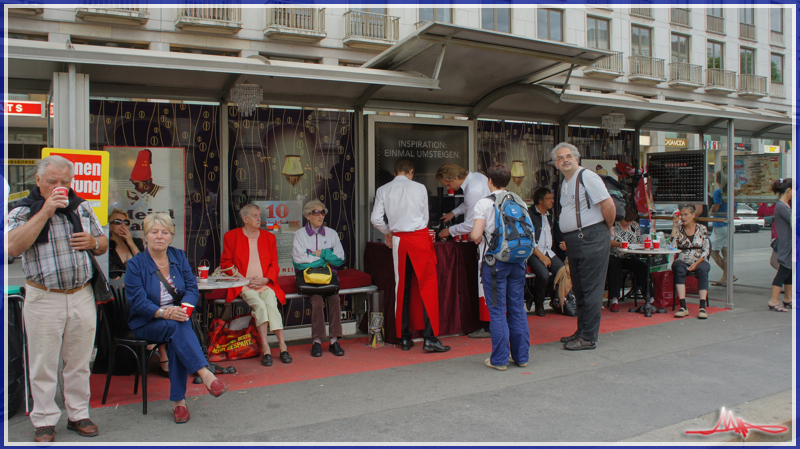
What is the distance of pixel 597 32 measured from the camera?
2773cm

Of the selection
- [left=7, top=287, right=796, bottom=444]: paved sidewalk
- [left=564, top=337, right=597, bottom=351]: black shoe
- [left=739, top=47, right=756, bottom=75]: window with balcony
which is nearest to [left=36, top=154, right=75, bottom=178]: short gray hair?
[left=7, top=287, right=796, bottom=444]: paved sidewalk

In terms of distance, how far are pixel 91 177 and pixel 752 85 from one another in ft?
123

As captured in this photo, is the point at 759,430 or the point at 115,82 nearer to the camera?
the point at 759,430

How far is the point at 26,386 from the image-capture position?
3.95 metres

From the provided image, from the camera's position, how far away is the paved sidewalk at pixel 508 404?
360cm

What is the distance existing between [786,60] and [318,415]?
135 ft

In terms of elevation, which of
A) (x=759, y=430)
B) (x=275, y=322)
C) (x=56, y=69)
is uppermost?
(x=56, y=69)

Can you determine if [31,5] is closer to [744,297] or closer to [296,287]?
[296,287]

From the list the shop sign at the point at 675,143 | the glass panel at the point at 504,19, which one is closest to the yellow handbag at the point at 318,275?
the glass panel at the point at 504,19

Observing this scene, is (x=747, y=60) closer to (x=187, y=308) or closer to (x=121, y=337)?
(x=187, y=308)

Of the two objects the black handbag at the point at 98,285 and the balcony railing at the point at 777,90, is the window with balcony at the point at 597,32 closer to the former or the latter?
the balcony railing at the point at 777,90

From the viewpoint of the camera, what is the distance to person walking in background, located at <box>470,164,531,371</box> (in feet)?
16.1

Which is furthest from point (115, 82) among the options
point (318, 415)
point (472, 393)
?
point (472, 393)

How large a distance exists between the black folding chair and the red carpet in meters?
0.20
